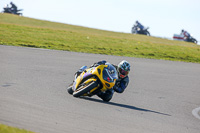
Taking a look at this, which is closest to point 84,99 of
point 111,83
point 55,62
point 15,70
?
point 111,83

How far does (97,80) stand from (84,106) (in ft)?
2.54

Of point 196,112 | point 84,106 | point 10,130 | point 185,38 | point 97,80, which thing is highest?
point 97,80

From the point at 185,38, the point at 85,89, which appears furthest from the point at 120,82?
the point at 185,38

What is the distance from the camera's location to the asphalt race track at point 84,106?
594 centimetres

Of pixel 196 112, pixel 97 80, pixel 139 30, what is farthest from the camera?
pixel 139 30

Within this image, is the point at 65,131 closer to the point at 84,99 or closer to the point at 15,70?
the point at 84,99

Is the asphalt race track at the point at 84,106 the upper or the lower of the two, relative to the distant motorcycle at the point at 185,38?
upper

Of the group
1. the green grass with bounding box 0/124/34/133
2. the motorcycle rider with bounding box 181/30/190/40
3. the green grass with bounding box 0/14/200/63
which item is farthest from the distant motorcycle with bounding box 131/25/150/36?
the green grass with bounding box 0/124/34/133

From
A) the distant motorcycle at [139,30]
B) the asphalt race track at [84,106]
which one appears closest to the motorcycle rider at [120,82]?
the asphalt race track at [84,106]

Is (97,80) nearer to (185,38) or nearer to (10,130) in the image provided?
(10,130)

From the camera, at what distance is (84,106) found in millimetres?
7766

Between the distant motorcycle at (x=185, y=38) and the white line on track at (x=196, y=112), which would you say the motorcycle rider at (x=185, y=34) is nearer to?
the distant motorcycle at (x=185, y=38)

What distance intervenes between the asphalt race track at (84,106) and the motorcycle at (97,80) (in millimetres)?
259

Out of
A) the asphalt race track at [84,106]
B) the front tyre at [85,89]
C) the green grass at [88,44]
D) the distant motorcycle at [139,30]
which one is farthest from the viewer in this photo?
the distant motorcycle at [139,30]
